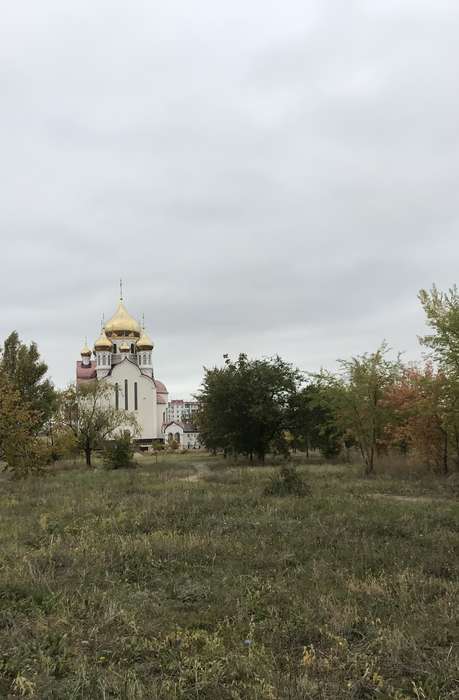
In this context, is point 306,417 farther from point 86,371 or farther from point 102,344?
point 86,371

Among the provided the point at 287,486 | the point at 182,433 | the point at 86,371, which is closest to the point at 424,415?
the point at 287,486

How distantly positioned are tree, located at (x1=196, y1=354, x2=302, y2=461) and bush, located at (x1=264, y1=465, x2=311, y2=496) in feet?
47.2

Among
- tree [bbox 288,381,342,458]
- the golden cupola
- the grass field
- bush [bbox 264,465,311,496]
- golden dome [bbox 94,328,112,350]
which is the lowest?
the grass field

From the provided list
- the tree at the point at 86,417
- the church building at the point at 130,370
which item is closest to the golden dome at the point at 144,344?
the church building at the point at 130,370

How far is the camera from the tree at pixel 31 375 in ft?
105

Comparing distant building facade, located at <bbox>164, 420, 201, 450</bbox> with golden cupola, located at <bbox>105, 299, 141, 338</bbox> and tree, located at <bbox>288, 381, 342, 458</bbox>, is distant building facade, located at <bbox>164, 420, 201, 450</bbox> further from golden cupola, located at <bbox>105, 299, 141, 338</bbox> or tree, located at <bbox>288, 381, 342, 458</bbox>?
tree, located at <bbox>288, 381, 342, 458</bbox>

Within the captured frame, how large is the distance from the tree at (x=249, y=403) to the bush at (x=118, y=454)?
17.4ft

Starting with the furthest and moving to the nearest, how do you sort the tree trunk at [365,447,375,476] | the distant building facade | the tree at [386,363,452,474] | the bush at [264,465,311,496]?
the distant building facade → the tree trunk at [365,447,375,476] → the tree at [386,363,452,474] → the bush at [264,465,311,496]

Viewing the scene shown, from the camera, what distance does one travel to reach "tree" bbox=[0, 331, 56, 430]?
105 ft

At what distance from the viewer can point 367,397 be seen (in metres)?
24.2

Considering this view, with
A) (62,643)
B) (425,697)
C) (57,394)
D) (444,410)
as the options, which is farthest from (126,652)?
(57,394)

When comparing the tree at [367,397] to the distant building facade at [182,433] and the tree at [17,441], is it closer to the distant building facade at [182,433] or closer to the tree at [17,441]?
the tree at [17,441]

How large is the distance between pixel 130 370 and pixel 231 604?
204 feet

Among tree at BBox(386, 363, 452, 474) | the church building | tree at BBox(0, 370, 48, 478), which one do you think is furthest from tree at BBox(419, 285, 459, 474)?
the church building
